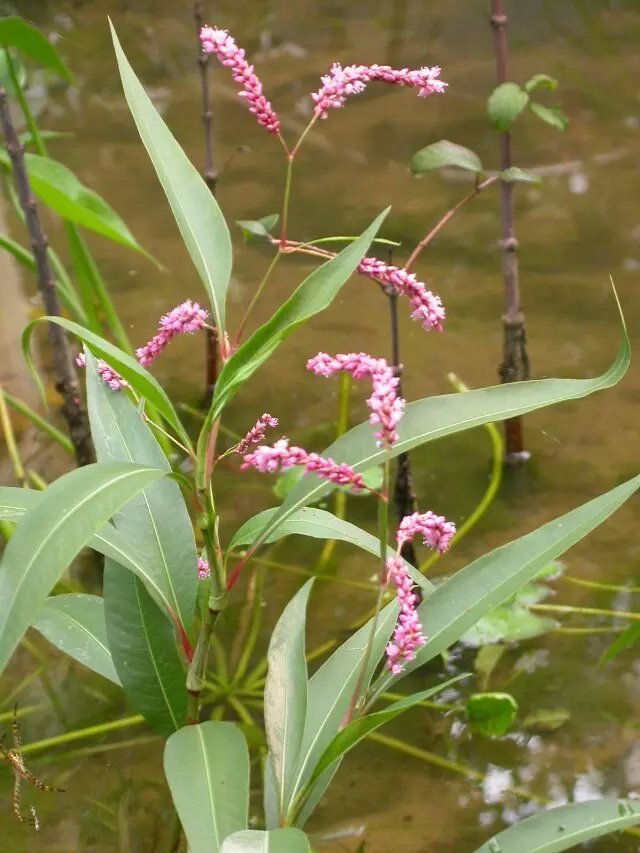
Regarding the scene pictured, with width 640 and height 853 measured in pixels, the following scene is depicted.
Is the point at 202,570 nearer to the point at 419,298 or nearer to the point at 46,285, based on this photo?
the point at 419,298

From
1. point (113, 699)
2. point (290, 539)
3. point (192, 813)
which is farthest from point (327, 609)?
point (192, 813)

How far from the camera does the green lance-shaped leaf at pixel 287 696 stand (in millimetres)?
743

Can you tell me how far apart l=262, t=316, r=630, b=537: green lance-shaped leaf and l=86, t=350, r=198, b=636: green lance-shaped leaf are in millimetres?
138

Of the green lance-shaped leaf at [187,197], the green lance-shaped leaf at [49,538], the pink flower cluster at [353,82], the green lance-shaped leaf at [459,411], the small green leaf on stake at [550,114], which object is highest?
the small green leaf on stake at [550,114]

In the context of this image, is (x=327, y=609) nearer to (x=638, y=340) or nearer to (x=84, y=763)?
(x=84, y=763)

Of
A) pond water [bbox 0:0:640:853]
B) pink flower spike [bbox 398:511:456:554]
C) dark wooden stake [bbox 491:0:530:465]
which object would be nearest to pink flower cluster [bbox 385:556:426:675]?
pink flower spike [bbox 398:511:456:554]

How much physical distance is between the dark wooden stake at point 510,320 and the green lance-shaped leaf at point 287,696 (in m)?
0.79

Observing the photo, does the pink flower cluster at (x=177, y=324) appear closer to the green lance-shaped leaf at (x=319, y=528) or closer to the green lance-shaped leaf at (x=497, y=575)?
the green lance-shaped leaf at (x=319, y=528)

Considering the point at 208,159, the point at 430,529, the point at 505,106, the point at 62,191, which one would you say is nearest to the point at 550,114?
the point at 505,106

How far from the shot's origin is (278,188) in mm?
2250

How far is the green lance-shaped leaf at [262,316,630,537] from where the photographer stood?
0.71 metres

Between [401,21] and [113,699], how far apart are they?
7.45 ft

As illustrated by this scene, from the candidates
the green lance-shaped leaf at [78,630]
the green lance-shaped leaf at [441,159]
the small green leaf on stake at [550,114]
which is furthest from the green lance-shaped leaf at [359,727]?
the small green leaf on stake at [550,114]

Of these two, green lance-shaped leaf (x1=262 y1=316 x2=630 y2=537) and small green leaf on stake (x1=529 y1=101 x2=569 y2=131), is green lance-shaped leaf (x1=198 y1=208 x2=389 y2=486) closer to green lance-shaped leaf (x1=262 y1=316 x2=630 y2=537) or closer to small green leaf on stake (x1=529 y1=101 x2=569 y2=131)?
green lance-shaped leaf (x1=262 y1=316 x2=630 y2=537)
